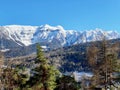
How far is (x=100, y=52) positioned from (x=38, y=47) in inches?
510

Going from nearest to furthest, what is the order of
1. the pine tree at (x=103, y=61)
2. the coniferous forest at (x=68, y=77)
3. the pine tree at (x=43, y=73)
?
the pine tree at (x=103, y=61)
the coniferous forest at (x=68, y=77)
the pine tree at (x=43, y=73)

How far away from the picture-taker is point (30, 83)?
65.1 meters

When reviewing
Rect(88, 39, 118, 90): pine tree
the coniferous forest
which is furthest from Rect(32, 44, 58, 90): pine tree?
Rect(88, 39, 118, 90): pine tree

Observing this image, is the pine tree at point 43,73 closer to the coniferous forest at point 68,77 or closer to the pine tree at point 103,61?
the coniferous forest at point 68,77

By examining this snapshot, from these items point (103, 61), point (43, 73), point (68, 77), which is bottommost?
point (68, 77)

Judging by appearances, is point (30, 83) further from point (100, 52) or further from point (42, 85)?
point (100, 52)

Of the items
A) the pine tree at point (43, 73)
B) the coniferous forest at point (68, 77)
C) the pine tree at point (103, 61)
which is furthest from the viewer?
the pine tree at point (43, 73)

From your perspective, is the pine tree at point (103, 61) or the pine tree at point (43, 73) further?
the pine tree at point (43, 73)

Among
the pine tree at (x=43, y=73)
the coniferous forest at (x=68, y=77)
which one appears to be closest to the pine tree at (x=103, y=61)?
the coniferous forest at (x=68, y=77)

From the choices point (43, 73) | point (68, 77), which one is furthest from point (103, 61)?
point (68, 77)

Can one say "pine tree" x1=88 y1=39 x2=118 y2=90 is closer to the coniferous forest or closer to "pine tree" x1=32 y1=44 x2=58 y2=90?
the coniferous forest

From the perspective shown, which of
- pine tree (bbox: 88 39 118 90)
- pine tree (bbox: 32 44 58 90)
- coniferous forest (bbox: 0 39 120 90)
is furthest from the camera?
pine tree (bbox: 32 44 58 90)

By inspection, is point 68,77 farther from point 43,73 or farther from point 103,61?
point 103,61

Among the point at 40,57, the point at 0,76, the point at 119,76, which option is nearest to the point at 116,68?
the point at 119,76
